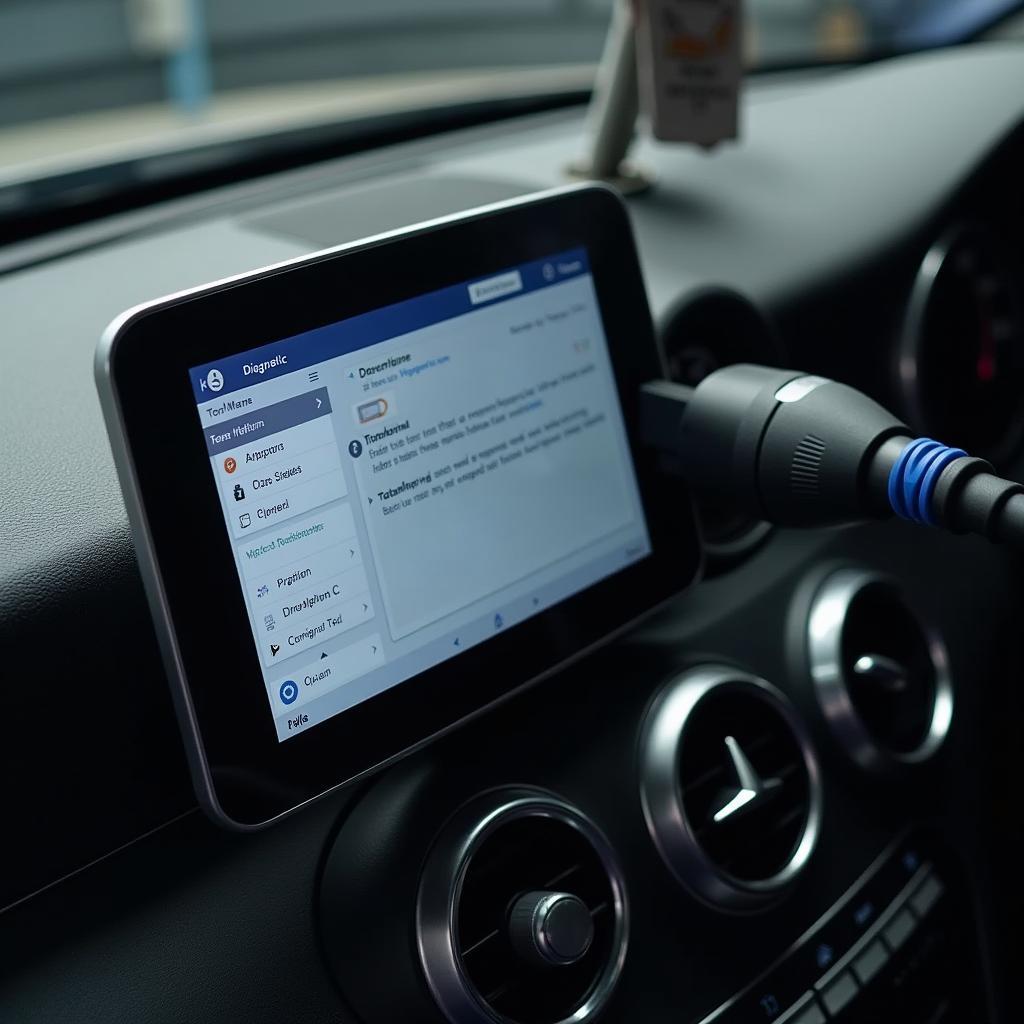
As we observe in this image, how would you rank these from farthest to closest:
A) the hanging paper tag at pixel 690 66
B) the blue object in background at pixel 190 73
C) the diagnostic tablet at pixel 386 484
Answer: the blue object in background at pixel 190 73, the hanging paper tag at pixel 690 66, the diagnostic tablet at pixel 386 484

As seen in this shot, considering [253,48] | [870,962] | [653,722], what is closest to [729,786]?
[653,722]

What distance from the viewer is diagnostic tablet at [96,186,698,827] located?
63 centimetres

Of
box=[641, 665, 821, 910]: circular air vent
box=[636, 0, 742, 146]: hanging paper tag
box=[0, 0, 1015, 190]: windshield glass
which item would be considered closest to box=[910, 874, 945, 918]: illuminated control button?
box=[641, 665, 821, 910]: circular air vent

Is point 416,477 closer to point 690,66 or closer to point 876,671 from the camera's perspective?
point 876,671

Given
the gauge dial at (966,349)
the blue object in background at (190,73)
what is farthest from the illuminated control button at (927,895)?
the blue object in background at (190,73)

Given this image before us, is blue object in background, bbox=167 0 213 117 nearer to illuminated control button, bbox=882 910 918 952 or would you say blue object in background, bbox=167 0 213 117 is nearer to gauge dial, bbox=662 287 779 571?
gauge dial, bbox=662 287 779 571

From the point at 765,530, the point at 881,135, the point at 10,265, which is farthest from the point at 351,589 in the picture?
the point at 881,135

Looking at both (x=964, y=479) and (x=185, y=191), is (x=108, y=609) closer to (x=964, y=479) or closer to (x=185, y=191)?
(x=964, y=479)

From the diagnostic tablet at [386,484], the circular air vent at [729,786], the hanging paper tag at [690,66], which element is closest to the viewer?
the diagnostic tablet at [386,484]

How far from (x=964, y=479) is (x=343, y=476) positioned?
0.30 meters

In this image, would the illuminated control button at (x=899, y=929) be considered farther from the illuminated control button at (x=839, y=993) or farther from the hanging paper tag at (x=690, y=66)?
the hanging paper tag at (x=690, y=66)

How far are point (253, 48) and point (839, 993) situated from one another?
701 cm

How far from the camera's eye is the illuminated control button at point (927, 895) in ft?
2.99

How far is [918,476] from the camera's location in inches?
25.8
